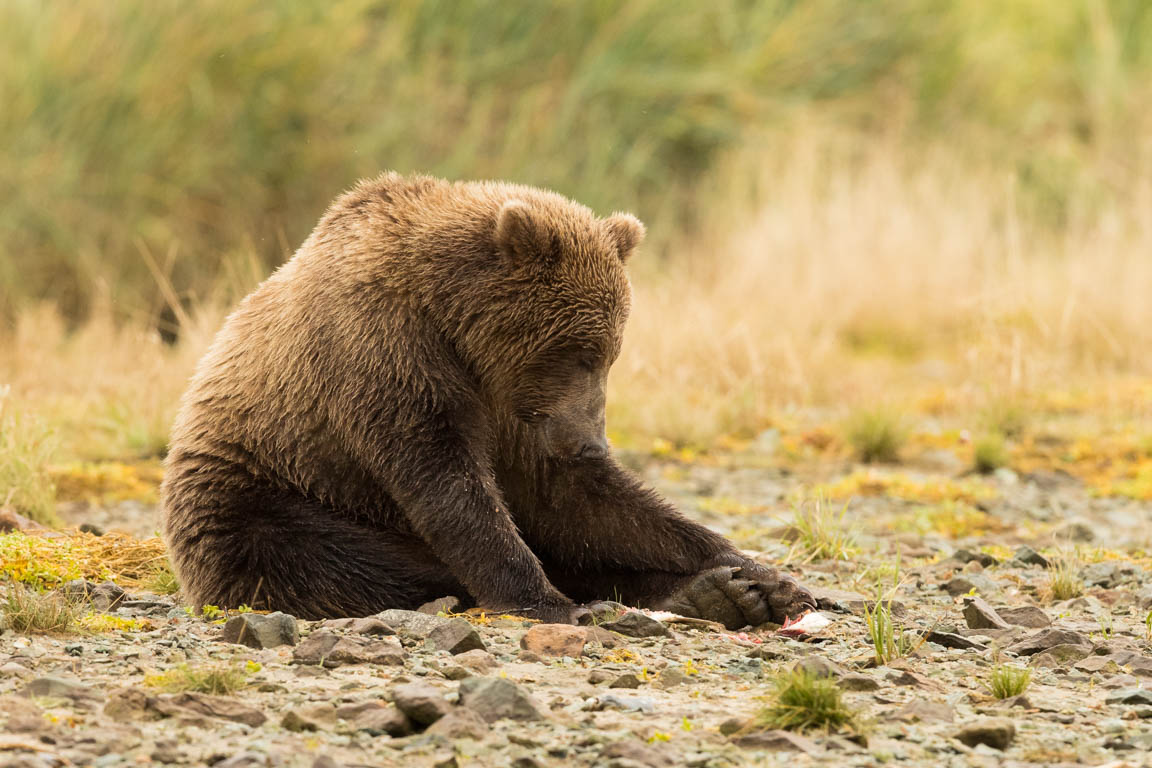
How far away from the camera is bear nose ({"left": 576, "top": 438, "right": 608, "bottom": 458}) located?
17.0 feet

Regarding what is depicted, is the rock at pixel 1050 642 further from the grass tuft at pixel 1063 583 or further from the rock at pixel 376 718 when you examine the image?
the rock at pixel 376 718

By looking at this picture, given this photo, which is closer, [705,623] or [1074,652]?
[1074,652]

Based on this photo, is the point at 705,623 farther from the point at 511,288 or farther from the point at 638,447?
the point at 638,447

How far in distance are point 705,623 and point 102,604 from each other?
2.10 m

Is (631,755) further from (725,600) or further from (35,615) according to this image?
(35,615)

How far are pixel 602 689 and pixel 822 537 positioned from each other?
254 cm

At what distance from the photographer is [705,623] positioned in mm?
4855

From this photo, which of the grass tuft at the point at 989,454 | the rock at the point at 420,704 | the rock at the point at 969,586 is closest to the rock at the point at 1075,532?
the rock at the point at 969,586

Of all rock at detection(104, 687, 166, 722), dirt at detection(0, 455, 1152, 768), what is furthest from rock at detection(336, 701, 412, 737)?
rock at detection(104, 687, 166, 722)

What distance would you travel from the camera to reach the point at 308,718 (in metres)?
3.44

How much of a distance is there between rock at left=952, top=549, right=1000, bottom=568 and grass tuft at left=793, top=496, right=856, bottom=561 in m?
0.46

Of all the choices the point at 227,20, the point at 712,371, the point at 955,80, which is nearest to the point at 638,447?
the point at 712,371

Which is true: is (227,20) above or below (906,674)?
above

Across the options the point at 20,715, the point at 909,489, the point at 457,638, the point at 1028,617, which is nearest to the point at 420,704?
the point at 457,638
